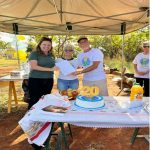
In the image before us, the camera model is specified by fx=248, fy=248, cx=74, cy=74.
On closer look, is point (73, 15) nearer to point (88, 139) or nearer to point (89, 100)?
point (88, 139)

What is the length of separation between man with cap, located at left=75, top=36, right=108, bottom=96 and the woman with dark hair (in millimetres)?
409

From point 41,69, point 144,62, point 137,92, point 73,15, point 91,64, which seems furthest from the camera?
point 73,15

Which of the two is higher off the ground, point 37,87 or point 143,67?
point 143,67

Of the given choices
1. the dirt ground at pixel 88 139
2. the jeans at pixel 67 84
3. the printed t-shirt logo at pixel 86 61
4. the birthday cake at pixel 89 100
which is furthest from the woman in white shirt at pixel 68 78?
the birthday cake at pixel 89 100

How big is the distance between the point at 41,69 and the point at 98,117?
4.86 ft

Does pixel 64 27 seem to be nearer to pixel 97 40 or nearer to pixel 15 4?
pixel 15 4

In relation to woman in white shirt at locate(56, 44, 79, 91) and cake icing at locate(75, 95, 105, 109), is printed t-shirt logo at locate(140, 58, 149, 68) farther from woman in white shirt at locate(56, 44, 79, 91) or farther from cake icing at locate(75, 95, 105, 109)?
cake icing at locate(75, 95, 105, 109)

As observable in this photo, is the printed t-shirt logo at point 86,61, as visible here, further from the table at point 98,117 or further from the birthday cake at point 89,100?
the table at point 98,117

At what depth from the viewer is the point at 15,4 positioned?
413 cm

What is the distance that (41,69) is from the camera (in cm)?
319

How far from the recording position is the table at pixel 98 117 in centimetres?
185

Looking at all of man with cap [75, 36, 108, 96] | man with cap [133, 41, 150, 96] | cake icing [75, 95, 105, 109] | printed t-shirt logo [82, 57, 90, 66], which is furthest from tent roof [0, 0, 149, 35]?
cake icing [75, 95, 105, 109]

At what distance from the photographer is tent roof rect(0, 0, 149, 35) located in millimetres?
4000

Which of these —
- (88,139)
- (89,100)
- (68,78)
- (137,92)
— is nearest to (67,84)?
(68,78)
